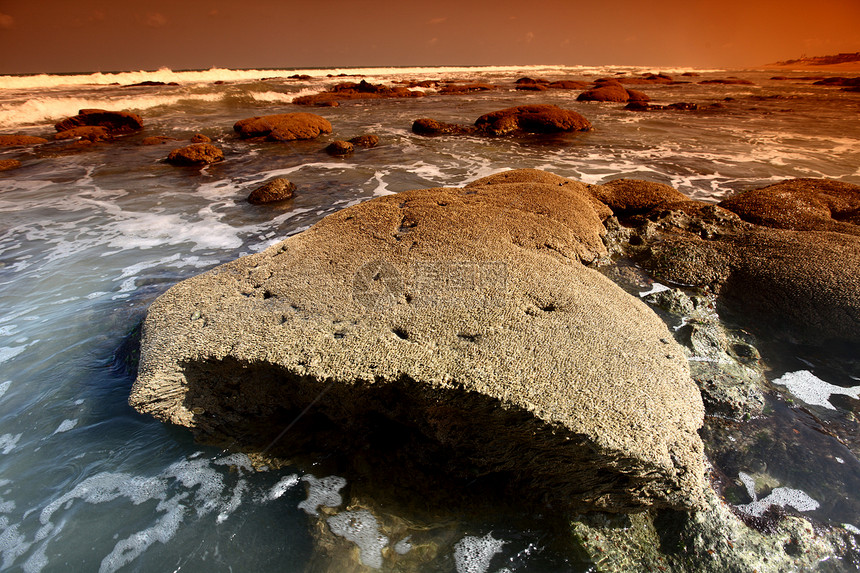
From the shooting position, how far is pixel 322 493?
2.19 m

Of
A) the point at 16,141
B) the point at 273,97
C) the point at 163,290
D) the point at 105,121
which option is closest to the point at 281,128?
the point at 105,121

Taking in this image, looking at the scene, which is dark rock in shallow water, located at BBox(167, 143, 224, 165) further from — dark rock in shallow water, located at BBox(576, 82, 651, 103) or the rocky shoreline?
dark rock in shallow water, located at BBox(576, 82, 651, 103)

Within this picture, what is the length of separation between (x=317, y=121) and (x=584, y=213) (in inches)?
406

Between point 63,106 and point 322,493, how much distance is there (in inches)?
891

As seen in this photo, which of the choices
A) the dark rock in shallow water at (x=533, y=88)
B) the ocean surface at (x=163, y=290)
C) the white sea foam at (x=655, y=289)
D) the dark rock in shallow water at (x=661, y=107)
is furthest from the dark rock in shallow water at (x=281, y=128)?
the dark rock in shallow water at (x=533, y=88)

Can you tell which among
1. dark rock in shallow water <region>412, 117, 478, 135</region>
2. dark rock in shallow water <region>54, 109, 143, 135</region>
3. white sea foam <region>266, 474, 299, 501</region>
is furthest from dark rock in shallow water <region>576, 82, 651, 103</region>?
white sea foam <region>266, 474, 299, 501</region>

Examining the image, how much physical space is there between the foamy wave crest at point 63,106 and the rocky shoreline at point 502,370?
1885cm

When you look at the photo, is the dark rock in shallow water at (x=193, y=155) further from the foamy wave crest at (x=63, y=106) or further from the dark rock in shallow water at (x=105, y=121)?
the foamy wave crest at (x=63, y=106)

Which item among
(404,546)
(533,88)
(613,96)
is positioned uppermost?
(533,88)

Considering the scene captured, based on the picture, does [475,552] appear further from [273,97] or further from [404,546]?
[273,97]

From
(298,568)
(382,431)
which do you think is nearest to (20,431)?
(298,568)

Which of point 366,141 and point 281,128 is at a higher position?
point 281,128

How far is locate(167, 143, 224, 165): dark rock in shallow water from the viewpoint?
355 inches

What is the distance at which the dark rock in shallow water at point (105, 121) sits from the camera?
1307cm
